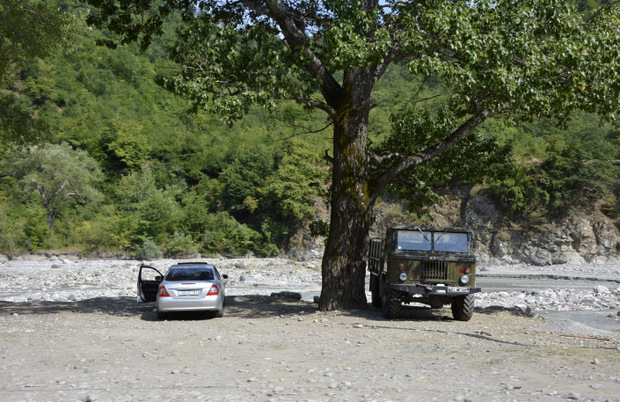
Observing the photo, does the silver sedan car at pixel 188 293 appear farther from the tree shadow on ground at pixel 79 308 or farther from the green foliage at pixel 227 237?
the green foliage at pixel 227 237

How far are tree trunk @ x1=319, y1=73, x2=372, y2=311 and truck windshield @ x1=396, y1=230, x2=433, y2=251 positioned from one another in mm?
1285

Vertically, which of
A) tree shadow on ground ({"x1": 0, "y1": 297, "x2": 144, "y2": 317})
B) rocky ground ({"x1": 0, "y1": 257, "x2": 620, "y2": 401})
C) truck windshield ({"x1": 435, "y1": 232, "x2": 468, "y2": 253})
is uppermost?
truck windshield ({"x1": 435, "y1": 232, "x2": 468, "y2": 253})

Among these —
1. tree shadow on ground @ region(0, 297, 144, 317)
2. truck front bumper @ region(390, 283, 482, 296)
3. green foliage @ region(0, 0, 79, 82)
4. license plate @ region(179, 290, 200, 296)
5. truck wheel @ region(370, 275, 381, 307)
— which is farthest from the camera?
green foliage @ region(0, 0, 79, 82)

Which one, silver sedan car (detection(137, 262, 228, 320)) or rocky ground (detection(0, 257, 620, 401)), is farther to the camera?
silver sedan car (detection(137, 262, 228, 320))

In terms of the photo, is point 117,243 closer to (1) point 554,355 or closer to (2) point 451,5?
(2) point 451,5

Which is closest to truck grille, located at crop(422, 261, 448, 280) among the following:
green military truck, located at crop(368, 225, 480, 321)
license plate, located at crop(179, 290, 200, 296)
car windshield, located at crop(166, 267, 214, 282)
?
green military truck, located at crop(368, 225, 480, 321)

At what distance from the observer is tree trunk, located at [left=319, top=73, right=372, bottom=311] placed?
52.5 feet

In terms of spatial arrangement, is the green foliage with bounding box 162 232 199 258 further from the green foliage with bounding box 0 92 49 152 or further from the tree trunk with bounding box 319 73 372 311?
the tree trunk with bounding box 319 73 372 311

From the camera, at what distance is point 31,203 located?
5859 centimetres

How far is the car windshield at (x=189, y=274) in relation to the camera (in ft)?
50.5

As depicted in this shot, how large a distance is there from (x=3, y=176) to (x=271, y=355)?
202 ft

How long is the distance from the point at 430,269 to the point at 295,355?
6166mm

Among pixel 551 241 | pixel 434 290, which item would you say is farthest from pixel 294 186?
pixel 434 290

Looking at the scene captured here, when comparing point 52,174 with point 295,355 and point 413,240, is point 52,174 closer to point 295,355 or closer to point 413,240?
point 413,240
